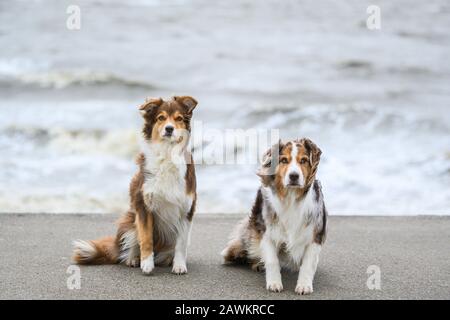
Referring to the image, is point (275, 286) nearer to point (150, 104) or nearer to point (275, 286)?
point (275, 286)

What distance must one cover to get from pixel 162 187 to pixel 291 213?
973mm

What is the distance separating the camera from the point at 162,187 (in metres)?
4.26

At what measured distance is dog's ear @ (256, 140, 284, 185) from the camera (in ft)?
12.7

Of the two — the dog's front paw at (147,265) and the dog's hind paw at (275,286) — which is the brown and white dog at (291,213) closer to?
the dog's hind paw at (275,286)

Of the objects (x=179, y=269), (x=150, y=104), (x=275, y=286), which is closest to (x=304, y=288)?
(x=275, y=286)

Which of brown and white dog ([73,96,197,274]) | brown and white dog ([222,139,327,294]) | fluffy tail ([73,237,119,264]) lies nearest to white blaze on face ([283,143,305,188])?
brown and white dog ([222,139,327,294])

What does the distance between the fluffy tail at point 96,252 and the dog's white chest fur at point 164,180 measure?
54 centimetres

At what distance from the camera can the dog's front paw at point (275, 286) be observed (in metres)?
3.94

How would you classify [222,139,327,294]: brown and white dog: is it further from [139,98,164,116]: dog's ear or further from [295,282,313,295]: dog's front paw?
[139,98,164,116]: dog's ear

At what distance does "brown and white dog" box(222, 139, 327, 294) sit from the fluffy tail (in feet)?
3.99

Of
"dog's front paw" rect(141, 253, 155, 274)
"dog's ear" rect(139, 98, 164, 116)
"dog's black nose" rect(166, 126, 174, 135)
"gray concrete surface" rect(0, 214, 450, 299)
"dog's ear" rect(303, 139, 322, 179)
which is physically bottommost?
"gray concrete surface" rect(0, 214, 450, 299)
